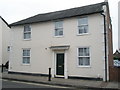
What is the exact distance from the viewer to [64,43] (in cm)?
1723

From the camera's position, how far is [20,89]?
35.8 ft

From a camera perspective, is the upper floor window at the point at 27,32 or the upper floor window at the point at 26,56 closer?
the upper floor window at the point at 26,56

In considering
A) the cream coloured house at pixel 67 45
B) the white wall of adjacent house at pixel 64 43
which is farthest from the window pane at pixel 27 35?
the white wall of adjacent house at pixel 64 43

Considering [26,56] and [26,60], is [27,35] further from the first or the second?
[26,60]

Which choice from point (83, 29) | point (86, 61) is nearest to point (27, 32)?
point (83, 29)

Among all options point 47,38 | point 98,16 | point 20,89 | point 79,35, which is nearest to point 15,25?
point 47,38

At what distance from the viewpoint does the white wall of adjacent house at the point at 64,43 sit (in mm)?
15500

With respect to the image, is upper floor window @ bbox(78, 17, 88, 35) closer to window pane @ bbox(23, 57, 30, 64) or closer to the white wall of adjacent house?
the white wall of adjacent house

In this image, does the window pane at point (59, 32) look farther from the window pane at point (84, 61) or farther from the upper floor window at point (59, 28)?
the window pane at point (84, 61)

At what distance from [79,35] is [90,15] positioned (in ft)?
6.40

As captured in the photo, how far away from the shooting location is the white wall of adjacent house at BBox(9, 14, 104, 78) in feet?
50.9

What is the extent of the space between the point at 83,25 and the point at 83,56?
2.70 m

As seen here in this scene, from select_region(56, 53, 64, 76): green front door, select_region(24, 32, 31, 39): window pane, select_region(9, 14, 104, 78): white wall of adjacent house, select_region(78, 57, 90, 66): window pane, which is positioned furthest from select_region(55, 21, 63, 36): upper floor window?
select_region(24, 32, 31, 39): window pane

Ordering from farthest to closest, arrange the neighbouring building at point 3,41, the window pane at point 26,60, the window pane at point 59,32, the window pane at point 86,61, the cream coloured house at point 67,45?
the neighbouring building at point 3,41, the window pane at point 26,60, the window pane at point 59,32, the window pane at point 86,61, the cream coloured house at point 67,45
